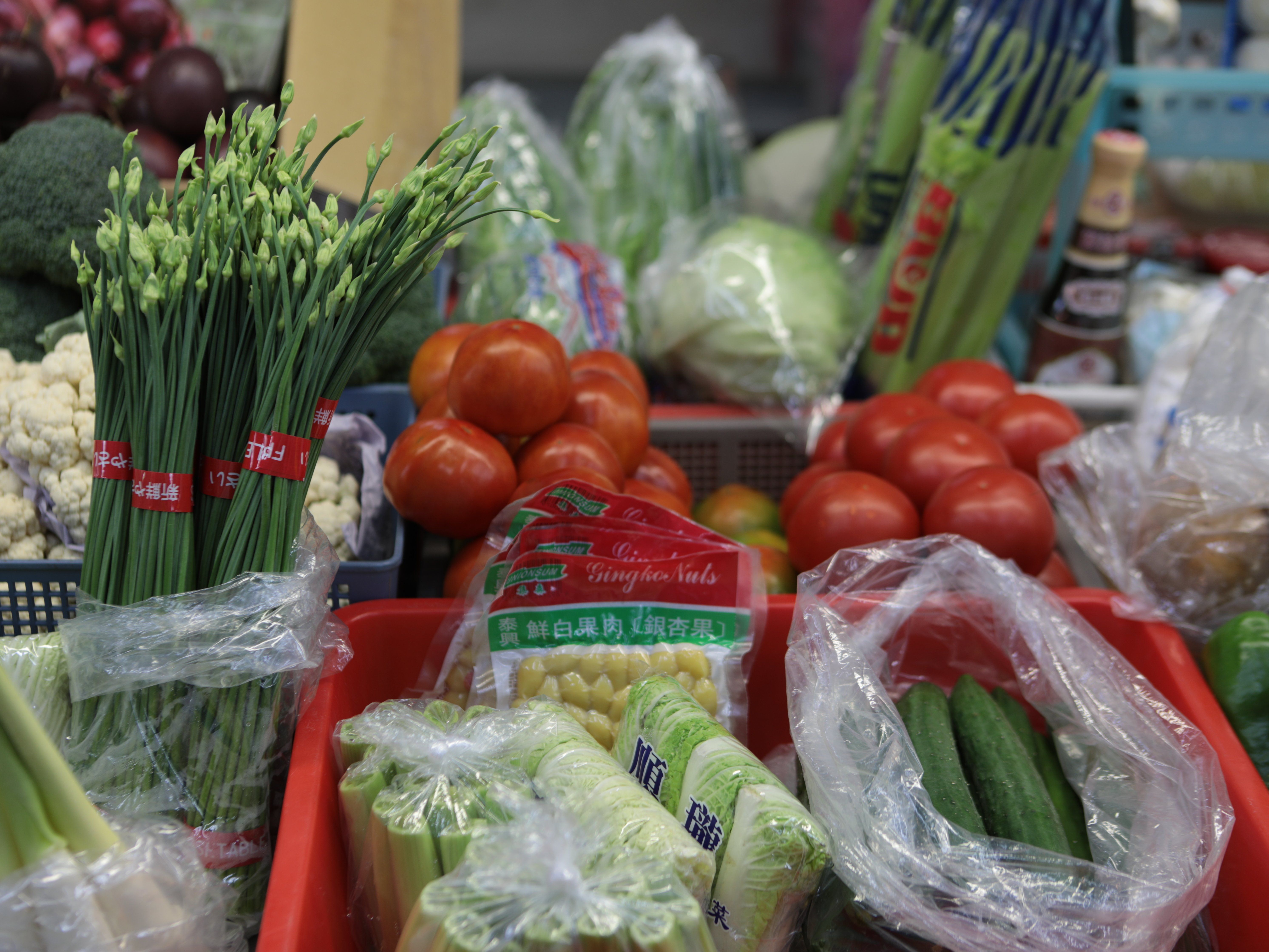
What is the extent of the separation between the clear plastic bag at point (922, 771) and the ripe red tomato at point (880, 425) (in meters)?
0.31

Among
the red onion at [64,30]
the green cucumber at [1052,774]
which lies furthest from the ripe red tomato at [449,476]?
the red onion at [64,30]

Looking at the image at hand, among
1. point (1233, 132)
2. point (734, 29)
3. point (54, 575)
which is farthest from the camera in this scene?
point (734, 29)

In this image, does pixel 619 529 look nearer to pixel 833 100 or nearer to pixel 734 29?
pixel 833 100

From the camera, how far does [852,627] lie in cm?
119

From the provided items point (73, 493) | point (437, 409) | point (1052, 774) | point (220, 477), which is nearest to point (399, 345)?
point (437, 409)

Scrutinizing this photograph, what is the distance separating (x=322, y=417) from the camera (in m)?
1.03

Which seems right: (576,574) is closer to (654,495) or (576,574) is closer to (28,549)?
(654,495)

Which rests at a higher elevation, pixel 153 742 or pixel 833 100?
pixel 833 100

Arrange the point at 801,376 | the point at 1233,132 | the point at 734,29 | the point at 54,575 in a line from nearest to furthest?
the point at 54,575 < the point at 801,376 < the point at 1233,132 < the point at 734,29

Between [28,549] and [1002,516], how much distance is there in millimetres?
1254

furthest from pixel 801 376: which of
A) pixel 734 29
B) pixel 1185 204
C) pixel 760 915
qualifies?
pixel 734 29

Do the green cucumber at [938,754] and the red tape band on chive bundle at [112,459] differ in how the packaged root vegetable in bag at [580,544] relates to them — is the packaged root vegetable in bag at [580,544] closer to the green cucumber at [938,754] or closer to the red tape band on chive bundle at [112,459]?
the green cucumber at [938,754]

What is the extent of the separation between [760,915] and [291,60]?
1.91 metres

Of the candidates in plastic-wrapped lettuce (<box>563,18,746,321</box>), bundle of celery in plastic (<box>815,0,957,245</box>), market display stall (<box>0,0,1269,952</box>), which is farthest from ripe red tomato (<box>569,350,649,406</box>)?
bundle of celery in plastic (<box>815,0,957,245</box>)
